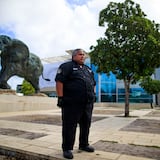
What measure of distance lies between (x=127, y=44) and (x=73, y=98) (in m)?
8.69

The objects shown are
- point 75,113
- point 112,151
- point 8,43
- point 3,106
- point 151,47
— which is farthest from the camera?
point 8,43

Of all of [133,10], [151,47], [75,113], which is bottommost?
[75,113]

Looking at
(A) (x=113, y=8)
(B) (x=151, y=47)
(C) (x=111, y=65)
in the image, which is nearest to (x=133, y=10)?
(A) (x=113, y=8)

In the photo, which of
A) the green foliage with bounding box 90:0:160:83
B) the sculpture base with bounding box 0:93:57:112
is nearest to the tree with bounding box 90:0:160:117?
the green foliage with bounding box 90:0:160:83

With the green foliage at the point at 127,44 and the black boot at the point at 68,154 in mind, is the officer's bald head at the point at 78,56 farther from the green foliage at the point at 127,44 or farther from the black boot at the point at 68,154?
the green foliage at the point at 127,44

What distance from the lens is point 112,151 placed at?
3.92 metres

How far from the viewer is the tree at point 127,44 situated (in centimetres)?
1130

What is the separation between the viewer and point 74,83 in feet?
11.9

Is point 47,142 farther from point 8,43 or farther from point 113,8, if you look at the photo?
point 8,43

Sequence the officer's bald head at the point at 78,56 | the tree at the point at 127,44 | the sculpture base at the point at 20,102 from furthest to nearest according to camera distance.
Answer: the sculpture base at the point at 20,102
the tree at the point at 127,44
the officer's bald head at the point at 78,56

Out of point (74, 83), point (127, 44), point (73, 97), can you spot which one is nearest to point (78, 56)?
point (74, 83)

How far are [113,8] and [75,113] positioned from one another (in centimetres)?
986

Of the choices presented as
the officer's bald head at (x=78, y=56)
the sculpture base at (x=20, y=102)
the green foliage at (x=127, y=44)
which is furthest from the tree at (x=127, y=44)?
the officer's bald head at (x=78, y=56)

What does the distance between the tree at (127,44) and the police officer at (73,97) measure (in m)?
7.88
